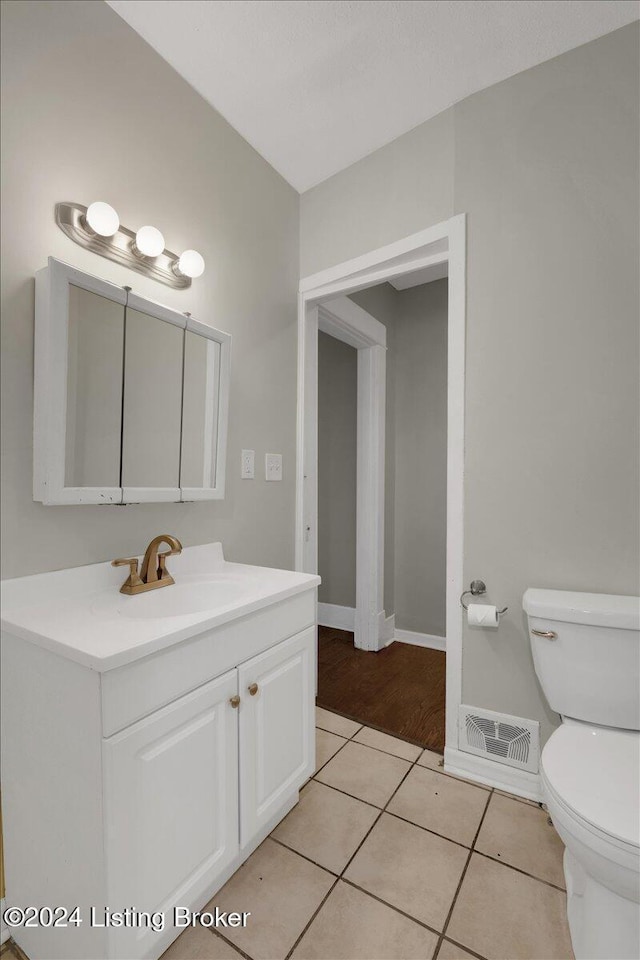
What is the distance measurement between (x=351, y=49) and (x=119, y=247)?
1.03 meters

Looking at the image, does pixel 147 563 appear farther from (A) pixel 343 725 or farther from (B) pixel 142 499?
(A) pixel 343 725

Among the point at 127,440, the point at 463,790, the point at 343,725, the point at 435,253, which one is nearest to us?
the point at 127,440

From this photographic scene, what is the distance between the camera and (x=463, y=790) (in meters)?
1.61

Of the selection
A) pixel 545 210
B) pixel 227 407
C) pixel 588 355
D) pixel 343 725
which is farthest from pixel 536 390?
pixel 343 725

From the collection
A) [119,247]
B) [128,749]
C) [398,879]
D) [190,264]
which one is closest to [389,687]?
[398,879]

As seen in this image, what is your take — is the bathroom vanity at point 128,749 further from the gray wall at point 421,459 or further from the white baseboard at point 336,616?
the white baseboard at point 336,616

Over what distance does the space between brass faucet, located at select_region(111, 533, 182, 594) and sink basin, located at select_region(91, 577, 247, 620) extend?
0.02 meters

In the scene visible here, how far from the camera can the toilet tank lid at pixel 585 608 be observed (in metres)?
1.28

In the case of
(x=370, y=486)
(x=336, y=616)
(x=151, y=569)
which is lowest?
Answer: (x=336, y=616)

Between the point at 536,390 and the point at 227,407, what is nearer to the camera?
the point at 536,390

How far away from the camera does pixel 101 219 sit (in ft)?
4.16

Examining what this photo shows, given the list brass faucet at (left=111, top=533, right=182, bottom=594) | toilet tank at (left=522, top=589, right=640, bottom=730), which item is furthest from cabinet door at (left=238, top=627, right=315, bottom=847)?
toilet tank at (left=522, top=589, right=640, bottom=730)

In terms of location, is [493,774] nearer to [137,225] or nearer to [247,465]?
[247,465]

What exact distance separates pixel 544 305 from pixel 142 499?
1.49 meters
